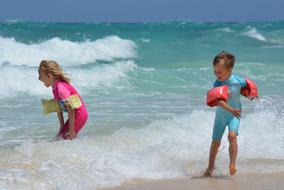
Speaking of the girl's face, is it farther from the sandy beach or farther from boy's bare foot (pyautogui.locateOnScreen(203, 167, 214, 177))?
boy's bare foot (pyautogui.locateOnScreen(203, 167, 214, 177))

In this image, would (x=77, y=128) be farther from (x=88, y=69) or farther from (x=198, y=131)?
(x=88, y=69)

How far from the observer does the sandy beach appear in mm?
5055

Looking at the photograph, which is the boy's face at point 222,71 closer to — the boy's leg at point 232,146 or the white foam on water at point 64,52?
the boy's leg at point 232,146

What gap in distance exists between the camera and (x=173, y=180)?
536 cm

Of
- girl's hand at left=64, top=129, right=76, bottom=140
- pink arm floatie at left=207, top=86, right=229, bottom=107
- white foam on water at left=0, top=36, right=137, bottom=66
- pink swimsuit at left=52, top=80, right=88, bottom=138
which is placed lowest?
white foam on water at left=0, top=36, right=137, bottom=66

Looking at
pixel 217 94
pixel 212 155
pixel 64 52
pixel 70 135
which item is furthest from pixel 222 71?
pixel 64 52

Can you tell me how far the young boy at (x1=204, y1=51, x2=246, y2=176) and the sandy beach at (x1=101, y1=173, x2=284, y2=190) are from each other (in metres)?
0.13

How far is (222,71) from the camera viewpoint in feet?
17.2

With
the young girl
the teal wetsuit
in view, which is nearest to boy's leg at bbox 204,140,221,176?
the teal wetsuit

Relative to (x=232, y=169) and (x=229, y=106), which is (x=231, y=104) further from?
(x=232, y=169)

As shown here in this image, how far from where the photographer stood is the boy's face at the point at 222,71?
519cm

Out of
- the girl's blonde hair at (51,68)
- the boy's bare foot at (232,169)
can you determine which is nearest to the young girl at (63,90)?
the girl's blonde hair at (51,68)

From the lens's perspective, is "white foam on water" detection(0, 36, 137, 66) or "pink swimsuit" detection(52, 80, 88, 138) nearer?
"pink swimsuit" detection(52, 80, 88, 138)

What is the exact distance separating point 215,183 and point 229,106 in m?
0.62
